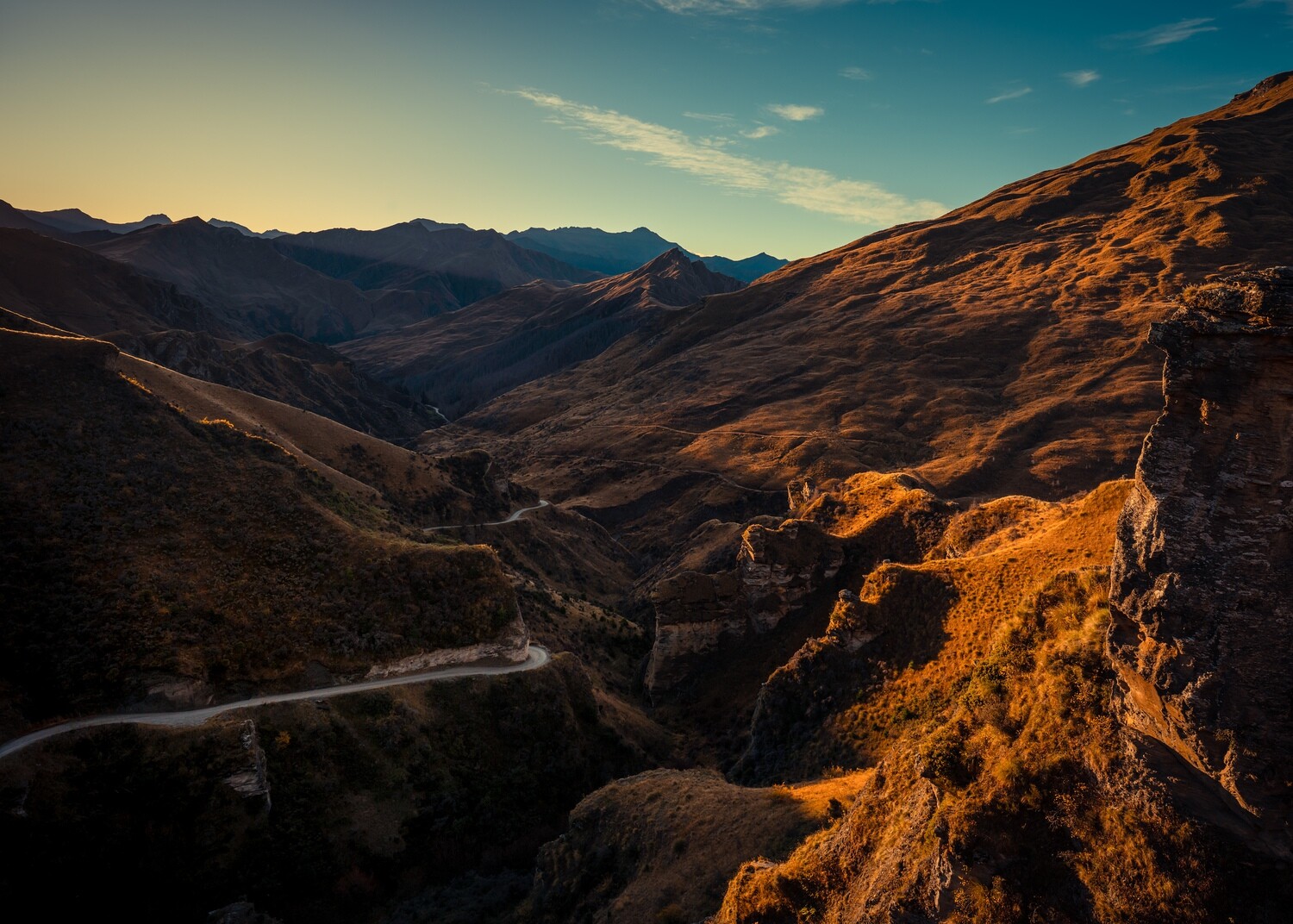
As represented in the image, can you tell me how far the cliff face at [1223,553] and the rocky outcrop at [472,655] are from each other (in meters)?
39.3

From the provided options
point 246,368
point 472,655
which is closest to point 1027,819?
point 472,655

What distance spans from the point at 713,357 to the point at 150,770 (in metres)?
174

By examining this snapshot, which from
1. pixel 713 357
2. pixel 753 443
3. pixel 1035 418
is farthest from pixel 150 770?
pixel 713 357

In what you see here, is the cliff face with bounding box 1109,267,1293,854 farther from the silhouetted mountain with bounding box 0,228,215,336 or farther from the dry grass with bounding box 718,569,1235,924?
the silhouetted mountain with bounding box 0,228,215,336

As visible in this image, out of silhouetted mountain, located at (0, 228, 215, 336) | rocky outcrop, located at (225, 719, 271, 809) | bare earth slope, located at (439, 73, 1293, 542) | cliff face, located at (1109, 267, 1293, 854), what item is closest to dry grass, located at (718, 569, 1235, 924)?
cliff face, located at (1109, 267, 1293, 854)

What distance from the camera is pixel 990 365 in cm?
14175

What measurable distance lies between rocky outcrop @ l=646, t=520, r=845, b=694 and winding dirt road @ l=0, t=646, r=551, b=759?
1107 centimetres

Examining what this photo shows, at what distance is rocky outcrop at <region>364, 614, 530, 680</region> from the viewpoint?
4306cm

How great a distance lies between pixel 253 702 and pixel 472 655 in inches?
517

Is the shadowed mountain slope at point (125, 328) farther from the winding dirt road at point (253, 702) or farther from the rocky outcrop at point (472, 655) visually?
the winding dirt road at point (253, 702)

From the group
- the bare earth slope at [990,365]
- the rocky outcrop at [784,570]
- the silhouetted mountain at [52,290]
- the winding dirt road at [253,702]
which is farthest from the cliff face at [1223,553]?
the silhouetted mountain at [52,290]

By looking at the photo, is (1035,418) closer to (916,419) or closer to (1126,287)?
(916,419)

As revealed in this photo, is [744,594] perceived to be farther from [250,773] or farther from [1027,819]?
[1027,819]

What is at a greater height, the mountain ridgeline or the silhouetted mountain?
the silhouetted mountain
